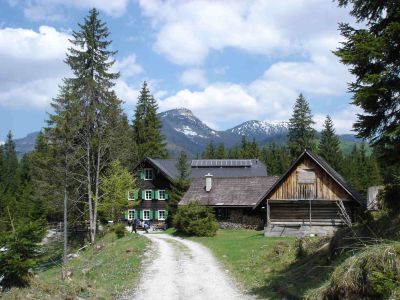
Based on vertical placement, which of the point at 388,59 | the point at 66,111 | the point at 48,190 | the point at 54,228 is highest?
the point at 66,111

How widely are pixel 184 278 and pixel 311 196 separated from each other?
2083cm

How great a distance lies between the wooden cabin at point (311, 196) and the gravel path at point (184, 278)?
11.7 meters

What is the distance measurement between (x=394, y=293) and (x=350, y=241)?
829 cm

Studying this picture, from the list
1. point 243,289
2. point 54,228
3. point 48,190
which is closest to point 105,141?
point 48,190

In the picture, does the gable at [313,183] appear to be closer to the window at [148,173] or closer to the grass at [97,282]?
the grass at [97,282]

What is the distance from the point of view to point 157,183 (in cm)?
5872

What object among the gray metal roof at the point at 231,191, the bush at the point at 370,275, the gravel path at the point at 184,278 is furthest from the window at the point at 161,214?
the bush at the point at 370,275

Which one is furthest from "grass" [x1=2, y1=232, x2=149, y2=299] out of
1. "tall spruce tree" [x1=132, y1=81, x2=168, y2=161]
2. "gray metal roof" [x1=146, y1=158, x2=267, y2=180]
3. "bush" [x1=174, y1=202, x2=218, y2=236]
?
"tall spruce tree" [x1=132, y1=81, x2=168, y2=161]

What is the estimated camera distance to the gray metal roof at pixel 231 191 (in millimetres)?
47125

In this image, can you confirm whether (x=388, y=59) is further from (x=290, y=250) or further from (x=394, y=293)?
(x=290, y=250)

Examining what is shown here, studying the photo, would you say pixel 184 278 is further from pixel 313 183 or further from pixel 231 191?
pixel 231 191

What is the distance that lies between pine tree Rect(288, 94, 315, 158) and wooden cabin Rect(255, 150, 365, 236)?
1511 inches

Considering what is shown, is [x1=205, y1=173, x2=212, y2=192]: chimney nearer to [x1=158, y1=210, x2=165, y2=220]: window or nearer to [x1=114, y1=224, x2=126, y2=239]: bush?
[x1=158, y1=210, x2=165, y2=220]: window

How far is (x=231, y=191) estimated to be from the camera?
160ft
